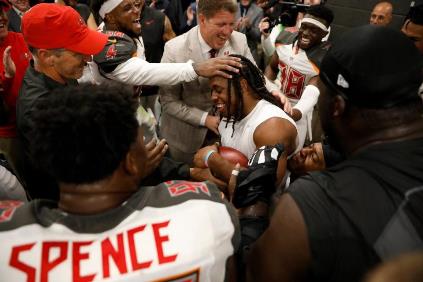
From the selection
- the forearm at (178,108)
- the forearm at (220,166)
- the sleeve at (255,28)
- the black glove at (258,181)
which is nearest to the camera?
the black glove at (258,181)

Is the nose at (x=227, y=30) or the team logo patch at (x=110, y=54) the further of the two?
the nose at (x=227, y=30)

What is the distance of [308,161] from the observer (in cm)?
212

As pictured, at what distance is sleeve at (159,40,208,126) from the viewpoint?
2.82 m

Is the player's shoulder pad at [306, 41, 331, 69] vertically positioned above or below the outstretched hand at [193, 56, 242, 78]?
below

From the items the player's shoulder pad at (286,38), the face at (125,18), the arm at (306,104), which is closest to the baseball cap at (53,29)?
the face at (125,18)

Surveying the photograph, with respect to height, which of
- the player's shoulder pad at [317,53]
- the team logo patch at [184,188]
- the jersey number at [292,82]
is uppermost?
the team logo patch at [184,188]

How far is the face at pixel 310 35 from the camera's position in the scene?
379 cm

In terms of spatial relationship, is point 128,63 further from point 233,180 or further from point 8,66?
point 233,180

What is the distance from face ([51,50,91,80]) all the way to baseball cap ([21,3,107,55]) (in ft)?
0.12

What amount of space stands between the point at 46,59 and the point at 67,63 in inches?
4.3

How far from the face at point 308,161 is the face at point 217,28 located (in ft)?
3.71

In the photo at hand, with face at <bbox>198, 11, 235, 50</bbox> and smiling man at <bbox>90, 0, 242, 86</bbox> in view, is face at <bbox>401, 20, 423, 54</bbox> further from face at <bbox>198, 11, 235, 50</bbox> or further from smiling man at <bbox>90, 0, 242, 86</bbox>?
smiling man at <bbox>90, 0, 242, 86</bbox>

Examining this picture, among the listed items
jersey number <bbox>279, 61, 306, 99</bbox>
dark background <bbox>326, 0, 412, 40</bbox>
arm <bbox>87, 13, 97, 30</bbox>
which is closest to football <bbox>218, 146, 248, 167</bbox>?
jersey number <bbox>279, 61, 306, 99</bbox>

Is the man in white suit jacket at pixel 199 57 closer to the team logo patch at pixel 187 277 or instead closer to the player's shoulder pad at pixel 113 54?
the player's shoulder pad at pixel 113 54
